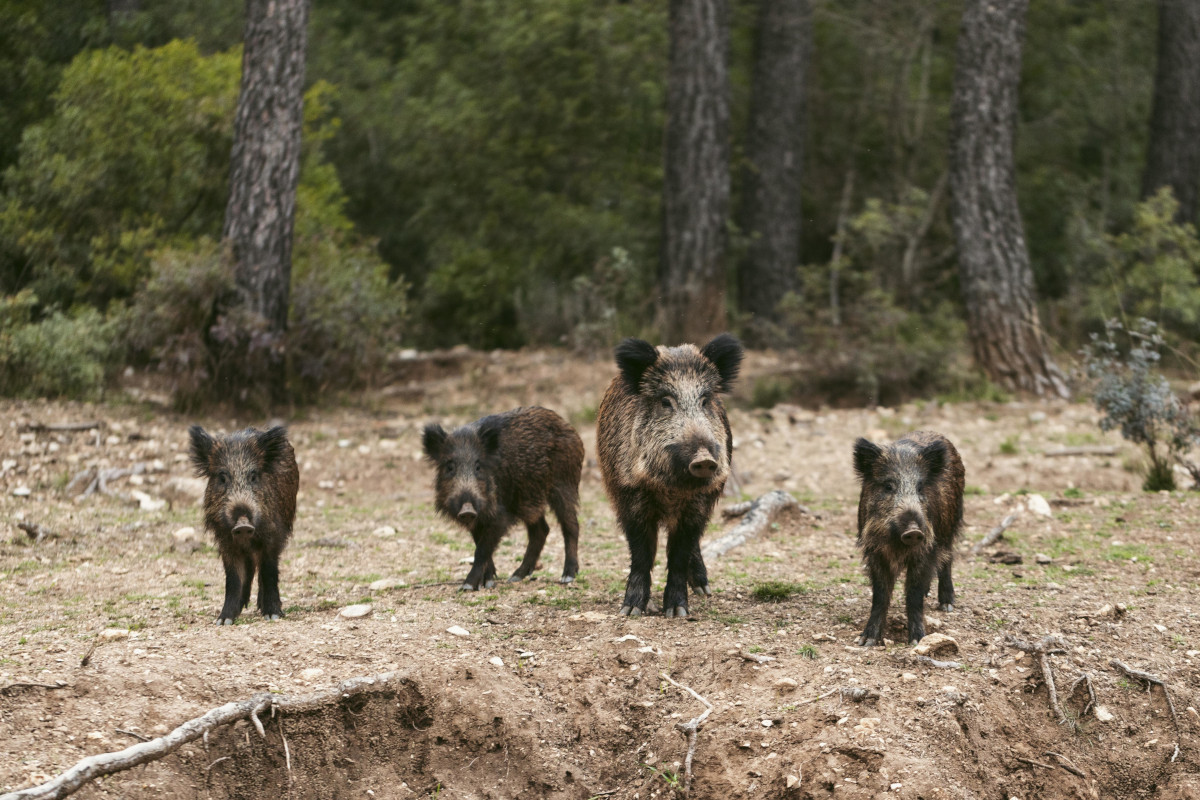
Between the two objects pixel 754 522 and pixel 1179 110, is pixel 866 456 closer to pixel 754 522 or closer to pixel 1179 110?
pixel 754 522

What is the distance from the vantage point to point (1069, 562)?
7301 mm

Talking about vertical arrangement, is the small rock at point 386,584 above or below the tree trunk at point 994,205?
below

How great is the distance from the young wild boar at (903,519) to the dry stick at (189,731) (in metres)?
2.31

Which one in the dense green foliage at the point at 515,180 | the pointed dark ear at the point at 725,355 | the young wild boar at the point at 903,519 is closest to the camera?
the young wild boar at the point at 903,519

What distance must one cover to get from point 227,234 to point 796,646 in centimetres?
860

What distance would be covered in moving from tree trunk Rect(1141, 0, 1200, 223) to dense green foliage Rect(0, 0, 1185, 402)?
1380 mm

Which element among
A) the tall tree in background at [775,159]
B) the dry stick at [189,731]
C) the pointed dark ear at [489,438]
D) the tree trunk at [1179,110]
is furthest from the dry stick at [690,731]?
the tree trunk at [1179,110]

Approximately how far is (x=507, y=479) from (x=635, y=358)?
1375 millimetres

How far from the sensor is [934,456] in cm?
564

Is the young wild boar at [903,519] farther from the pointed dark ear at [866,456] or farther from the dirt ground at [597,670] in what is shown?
the dirt ground at [597,670]

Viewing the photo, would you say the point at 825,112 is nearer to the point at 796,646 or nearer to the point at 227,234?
the point at 227,234

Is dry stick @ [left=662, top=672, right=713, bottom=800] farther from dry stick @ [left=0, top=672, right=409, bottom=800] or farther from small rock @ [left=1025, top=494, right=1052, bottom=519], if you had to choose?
small rock @ [left=1025, top=494, right=1052, bottom=519]

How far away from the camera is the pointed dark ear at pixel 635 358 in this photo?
607 centimetres

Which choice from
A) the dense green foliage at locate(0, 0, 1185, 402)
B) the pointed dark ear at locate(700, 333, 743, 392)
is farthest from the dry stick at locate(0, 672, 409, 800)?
the dense green foliage at locate(0, 0, 1185, 402)
